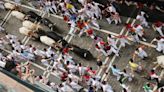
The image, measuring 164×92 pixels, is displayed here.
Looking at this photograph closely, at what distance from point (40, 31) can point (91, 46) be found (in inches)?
159

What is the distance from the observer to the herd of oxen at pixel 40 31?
80.9 ft

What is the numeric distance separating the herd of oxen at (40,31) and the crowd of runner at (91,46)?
0.47 metres

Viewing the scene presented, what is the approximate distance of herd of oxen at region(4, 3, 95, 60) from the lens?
24672mm

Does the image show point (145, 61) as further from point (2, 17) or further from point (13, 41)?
point (2, 17)

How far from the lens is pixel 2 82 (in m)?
22.9

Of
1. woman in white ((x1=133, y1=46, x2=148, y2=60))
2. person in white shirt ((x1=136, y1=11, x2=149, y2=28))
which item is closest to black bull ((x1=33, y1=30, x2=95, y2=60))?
woman in white ((x1=133, y1=46, x2=148, y2=60))

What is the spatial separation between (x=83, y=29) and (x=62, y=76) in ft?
11.0

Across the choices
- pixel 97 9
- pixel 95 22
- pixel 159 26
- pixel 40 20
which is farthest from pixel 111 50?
pixel 40 20

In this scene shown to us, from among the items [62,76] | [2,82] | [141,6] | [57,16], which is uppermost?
[141,6]

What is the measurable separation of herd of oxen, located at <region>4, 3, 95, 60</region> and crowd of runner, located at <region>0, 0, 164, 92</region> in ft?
1.53

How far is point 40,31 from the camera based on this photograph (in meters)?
27.1

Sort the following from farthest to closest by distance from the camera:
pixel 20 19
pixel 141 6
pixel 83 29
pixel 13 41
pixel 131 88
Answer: pixel 20 19, pixel 13 41, pixel 83 29, pixel 141 6, pixel 131 88

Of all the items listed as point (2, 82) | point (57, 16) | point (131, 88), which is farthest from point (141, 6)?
point (2, 82)

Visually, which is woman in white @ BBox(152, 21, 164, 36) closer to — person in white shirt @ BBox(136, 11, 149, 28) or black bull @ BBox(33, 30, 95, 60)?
person in white shirt @ BBox(136, 11, 149, 28)
